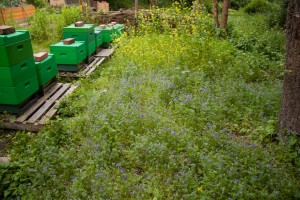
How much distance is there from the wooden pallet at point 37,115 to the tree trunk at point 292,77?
3.91 m

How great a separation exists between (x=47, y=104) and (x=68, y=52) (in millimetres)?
1641

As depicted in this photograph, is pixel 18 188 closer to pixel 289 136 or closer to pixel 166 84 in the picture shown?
pixel 166 84

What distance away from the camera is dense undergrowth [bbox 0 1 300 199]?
3.21 meters

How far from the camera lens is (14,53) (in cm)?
447

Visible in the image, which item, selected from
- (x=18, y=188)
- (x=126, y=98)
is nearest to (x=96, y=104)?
(x=126, y=98)

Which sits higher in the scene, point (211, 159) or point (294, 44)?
point (294, 44)

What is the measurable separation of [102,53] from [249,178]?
6231mm

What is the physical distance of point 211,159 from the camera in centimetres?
339

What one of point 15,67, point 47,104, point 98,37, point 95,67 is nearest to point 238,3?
point 98,37

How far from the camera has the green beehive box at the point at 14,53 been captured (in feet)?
14.2

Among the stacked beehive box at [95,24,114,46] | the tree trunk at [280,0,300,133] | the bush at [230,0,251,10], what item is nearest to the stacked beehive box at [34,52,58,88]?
the stacked beehive box at [95,24,114,46]


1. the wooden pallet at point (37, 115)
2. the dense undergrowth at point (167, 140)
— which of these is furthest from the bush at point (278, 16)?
the wooden pallet at point (37, 115)

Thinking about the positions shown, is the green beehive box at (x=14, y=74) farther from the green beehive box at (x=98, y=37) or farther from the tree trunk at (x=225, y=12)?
the tree trunk at (x=225, y=12)

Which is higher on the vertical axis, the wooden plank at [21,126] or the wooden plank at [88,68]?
the wooden plank at [88,68]
